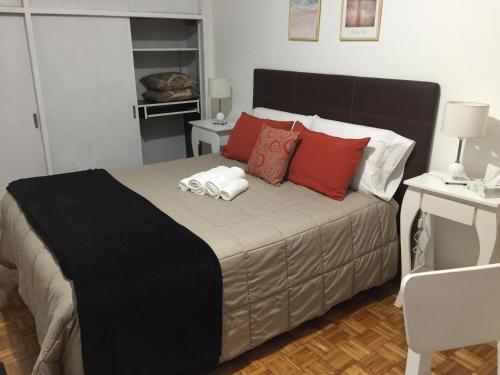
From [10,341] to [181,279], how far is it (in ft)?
3.86

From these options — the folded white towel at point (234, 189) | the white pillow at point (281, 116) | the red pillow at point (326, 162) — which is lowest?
the folded white towel at point (234, 189)

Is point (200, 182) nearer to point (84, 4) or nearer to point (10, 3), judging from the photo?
point (84, 4)

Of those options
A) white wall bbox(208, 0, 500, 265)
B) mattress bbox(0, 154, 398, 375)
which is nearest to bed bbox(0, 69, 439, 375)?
mattress bbox(0, 154, 398, 375)

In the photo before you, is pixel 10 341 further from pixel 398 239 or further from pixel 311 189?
pixel 398 239

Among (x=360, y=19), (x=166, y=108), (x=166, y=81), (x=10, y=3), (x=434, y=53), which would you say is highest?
(x=10, y=3)

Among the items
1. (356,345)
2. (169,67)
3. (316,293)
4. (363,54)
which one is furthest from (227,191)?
(169,67)

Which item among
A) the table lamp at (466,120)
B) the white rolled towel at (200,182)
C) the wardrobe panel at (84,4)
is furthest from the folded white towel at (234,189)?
the wardrobe panel at (84,4)

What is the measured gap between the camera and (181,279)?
5.54ft

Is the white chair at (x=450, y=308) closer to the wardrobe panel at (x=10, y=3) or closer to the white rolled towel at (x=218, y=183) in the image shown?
the white rolled towel at (x=218, y=183)

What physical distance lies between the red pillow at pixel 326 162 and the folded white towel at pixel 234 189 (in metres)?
0.35

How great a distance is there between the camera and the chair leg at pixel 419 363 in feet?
4.28

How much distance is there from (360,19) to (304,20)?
524mm

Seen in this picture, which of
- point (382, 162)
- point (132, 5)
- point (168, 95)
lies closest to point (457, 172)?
point (382, 162)

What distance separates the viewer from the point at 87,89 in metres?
3.62
